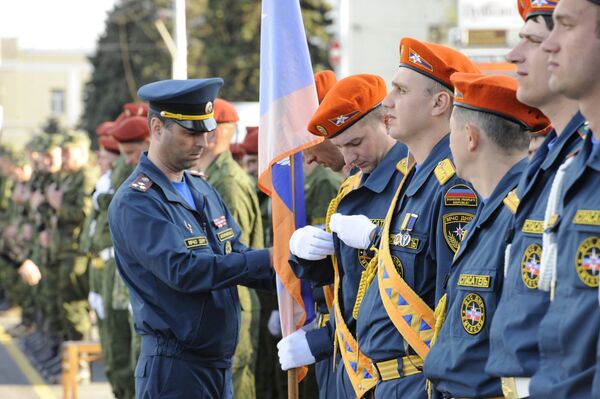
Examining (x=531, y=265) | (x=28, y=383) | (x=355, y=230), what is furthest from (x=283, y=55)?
(x=28, y=383)

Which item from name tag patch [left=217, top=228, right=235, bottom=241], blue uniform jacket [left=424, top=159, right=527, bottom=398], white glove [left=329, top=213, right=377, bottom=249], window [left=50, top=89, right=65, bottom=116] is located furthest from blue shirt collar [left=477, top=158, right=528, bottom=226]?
window [left=50, top=89, right=65, bottom=116]

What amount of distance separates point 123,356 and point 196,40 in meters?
38.6

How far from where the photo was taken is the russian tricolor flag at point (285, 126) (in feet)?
21.1

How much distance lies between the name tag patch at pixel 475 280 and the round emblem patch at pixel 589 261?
698 mm

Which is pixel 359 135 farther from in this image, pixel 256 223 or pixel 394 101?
pixel 256 223

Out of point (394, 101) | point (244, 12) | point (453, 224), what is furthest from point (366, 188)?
point (244, 12)

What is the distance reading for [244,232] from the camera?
860cm

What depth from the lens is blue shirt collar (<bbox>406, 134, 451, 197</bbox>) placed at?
5.03m

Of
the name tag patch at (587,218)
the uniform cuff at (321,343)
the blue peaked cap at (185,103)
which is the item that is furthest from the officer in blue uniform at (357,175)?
the name tag patch at (587,218)

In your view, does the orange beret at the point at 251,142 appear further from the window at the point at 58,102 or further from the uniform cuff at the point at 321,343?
the window at the point at 58,102

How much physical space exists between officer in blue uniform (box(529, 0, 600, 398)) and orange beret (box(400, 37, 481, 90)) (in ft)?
5.32

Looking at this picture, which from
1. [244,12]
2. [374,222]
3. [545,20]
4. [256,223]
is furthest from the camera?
[244,12]

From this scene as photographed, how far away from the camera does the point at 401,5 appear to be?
3606cm

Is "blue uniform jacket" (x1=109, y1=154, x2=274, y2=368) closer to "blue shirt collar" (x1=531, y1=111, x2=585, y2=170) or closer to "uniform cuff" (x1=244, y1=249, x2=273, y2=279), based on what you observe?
"uniform cuff" (x1=244, y1=249, x2=273, y2=279)
